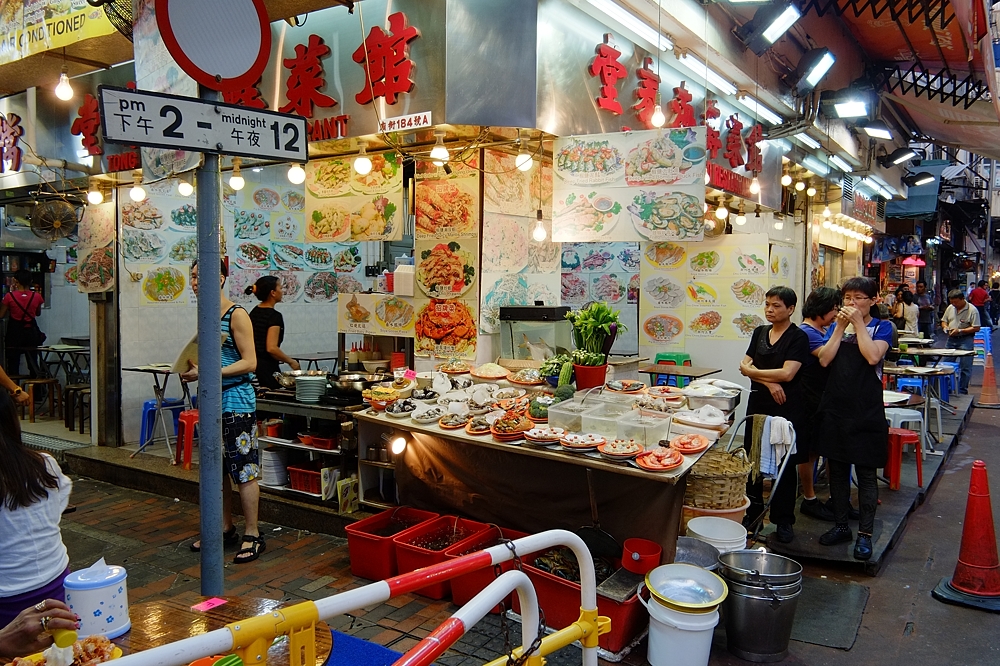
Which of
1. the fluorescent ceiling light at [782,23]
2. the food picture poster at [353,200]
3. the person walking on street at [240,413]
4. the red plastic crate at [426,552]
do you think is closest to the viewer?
the red plastic crate at [426,552]

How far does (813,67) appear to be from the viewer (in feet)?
34.2

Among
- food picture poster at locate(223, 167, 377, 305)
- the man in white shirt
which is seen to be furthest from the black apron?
the man in white shirt

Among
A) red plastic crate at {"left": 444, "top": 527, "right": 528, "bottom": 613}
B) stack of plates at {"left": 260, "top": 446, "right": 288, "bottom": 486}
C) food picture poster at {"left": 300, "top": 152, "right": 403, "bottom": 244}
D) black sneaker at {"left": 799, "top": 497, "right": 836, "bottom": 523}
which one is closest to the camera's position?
red plastic crate at {"left": 444, "top": 527, "right": 528, "bottom": 613}

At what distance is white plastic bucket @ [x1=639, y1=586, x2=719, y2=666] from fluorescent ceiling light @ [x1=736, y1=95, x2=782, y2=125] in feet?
27.2

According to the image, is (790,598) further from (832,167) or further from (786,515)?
(832,167)

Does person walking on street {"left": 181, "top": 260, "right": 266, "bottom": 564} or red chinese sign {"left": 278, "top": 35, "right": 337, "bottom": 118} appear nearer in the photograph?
person walking on street {"left": 181, "top": 260, "right": 266, "bottom": 564}

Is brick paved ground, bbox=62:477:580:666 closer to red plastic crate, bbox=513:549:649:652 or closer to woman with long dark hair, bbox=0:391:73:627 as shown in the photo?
red plastic crate, bbox=513:549:649:652

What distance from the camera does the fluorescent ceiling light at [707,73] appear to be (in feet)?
27.6

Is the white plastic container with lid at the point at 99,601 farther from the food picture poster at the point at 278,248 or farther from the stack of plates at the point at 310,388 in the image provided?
the food picture poster at the point at 278,248

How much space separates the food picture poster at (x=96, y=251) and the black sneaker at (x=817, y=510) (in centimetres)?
855

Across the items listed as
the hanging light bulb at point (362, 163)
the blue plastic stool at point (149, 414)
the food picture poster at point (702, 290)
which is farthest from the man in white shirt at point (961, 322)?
the blue plastic stool at point (149, 414)

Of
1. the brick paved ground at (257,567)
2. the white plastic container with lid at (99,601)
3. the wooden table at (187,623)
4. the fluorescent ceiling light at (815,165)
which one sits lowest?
the brick paved ground at (257,567)

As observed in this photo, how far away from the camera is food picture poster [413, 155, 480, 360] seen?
703 centimetres

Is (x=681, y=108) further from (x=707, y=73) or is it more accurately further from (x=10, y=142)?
(x=10, y=142)
